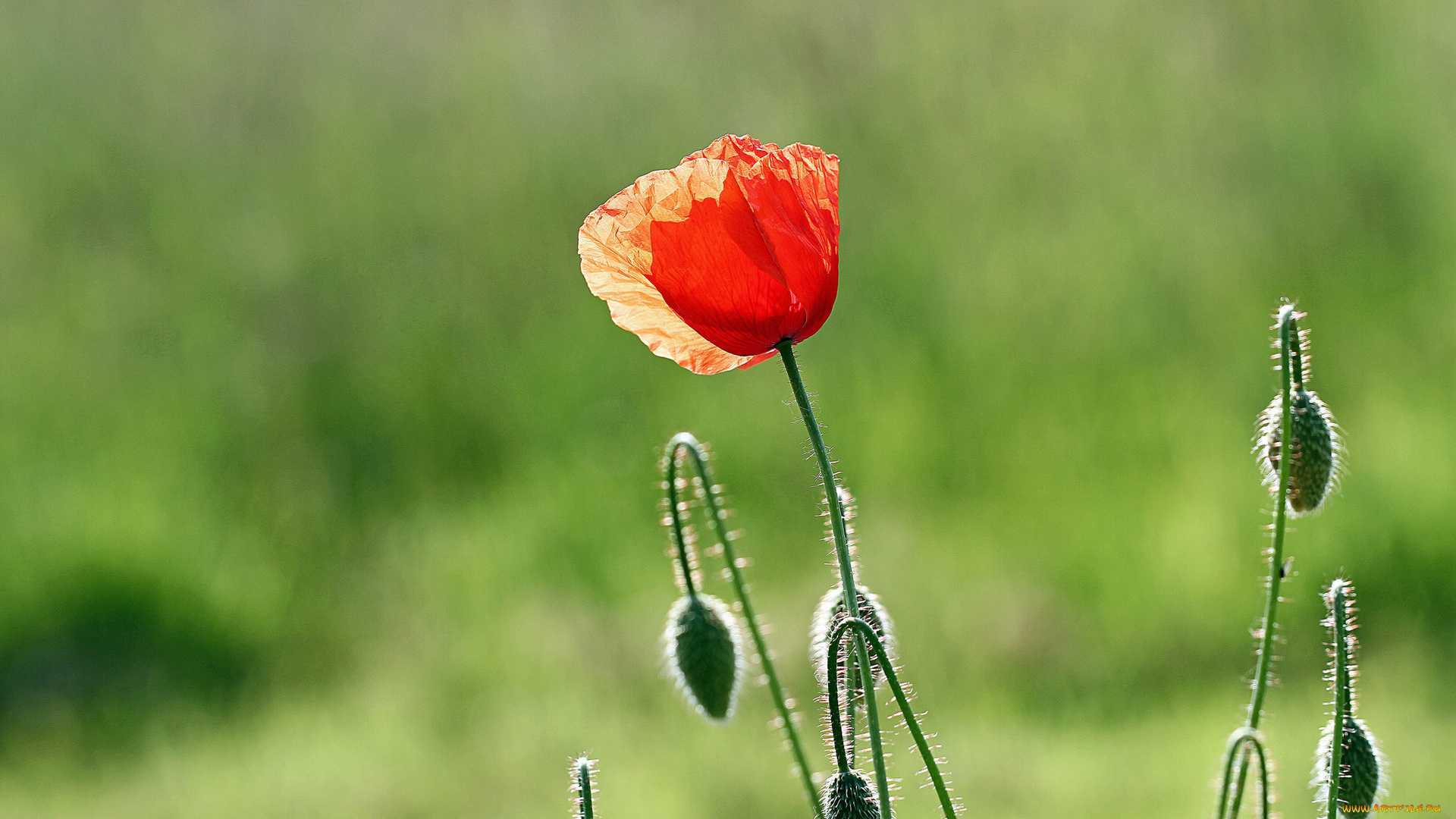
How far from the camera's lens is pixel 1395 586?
91.1 inches

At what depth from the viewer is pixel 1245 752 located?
2.96 feet

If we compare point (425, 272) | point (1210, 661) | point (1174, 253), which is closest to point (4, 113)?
point (425, 272)

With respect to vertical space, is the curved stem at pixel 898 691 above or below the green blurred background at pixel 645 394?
below

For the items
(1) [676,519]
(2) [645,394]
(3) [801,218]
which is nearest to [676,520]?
(1) [676,519]

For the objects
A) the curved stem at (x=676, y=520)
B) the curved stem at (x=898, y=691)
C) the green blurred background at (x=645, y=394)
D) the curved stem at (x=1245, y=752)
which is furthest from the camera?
the green blurred background at (x=645, y=394)

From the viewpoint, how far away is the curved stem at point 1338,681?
790mm

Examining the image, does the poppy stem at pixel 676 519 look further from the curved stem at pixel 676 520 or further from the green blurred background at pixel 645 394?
the green blurred background at pixel 645 394

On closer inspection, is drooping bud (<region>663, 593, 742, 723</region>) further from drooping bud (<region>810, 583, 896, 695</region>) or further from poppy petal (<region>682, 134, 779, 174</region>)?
poppy petal (<region>682, 134, 779, 174</region>)

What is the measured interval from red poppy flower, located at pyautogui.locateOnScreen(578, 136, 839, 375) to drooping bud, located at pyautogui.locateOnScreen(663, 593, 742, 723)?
0.28 m

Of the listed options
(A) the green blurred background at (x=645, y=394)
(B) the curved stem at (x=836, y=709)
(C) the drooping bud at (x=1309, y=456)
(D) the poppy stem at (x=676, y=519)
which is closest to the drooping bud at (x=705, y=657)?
(D) the poppy stem at (x=676, y=519)

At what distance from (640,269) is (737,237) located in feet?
0.26

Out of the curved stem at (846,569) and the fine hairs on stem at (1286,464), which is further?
the fine hairs on stem at (1286,464)

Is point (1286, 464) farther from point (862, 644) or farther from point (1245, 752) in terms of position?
point (862, 644)

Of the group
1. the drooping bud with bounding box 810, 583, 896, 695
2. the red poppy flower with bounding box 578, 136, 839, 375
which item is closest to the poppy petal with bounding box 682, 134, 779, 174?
the red poppy flower with bounding box 578, 136, 839, 375
